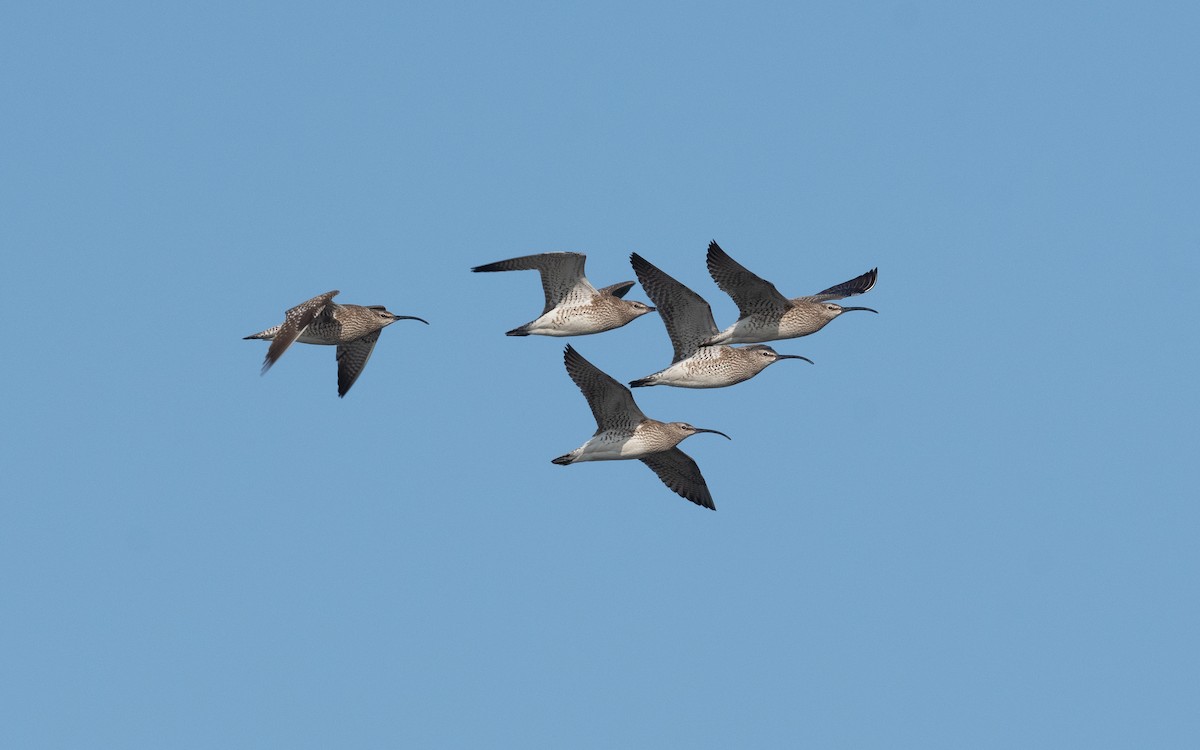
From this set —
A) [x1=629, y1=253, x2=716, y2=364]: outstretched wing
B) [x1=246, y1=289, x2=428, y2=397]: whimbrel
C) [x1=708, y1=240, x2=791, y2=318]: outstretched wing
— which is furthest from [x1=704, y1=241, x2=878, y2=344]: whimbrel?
[x1=246, y1=289, x2=428, y2=397]: whimbrel

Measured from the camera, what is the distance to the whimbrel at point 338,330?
925 inches

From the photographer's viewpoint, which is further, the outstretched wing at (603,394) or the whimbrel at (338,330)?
the whimbrel at (338,330)

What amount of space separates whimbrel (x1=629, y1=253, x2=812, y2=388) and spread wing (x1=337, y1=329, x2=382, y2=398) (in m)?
4.82

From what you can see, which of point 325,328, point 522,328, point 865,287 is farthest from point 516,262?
point 865,287

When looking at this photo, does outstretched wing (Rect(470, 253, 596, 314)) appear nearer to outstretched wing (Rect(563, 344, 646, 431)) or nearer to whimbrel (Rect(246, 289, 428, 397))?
whimbrel (Rect(246, 289, 428, 397))

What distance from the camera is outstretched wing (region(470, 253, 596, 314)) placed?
987 inches

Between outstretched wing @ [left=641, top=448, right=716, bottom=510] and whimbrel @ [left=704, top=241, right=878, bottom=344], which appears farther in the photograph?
outstretched wing @ [left=641, top=448, right=716, bottom=510]

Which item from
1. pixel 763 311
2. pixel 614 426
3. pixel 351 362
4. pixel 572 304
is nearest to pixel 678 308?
pixel 763 311

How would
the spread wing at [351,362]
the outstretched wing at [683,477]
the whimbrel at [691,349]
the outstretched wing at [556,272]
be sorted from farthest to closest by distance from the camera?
1. the spread wing at [351,362]
2. the outstretched wing at [683,477]
3. the outstretched wing at [556,272]
4. the whimbrel at [691,349]

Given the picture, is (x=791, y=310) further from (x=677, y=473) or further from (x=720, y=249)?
(x=677, y=473)

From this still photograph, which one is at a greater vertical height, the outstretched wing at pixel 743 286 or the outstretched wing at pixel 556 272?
the outstretched wing at pixel 556 272

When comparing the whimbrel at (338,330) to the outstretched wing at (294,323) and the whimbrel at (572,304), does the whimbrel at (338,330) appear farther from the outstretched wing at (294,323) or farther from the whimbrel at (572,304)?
the whimbrel at (572,304)

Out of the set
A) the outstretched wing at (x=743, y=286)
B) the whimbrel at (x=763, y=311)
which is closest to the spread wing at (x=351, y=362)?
the whimbrel at (x=763, y=311)

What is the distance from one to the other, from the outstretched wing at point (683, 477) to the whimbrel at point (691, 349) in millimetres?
1971
